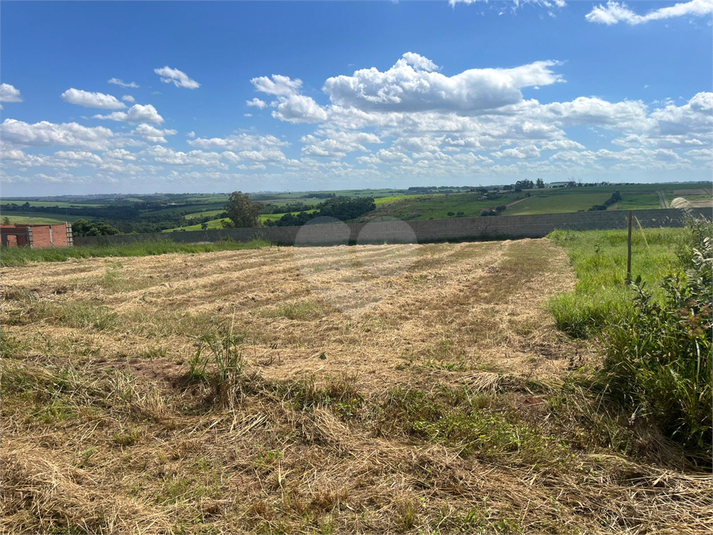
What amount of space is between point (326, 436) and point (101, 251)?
60.7 ft

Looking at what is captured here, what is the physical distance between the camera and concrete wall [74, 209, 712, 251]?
2758 centimetres

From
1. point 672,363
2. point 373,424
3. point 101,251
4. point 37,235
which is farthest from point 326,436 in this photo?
point 37,235

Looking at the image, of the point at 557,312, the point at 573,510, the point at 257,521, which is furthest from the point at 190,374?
the point at 557,312

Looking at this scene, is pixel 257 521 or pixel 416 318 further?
pixel 416 318

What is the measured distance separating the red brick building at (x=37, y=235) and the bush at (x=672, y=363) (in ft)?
103

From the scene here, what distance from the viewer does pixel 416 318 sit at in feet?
23.0

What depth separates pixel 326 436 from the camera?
340cm

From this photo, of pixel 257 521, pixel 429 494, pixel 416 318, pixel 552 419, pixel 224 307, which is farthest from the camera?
pixel 224 307

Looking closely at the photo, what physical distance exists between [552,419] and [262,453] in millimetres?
2183

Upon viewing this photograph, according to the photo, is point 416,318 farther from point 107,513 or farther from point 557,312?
point 107,513

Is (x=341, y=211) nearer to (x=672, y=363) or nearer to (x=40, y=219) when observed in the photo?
(x=40, y=219)

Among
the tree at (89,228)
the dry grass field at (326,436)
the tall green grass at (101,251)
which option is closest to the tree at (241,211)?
the tree at (89,228)

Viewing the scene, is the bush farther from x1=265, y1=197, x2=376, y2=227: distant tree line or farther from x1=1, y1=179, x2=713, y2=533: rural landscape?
x1=265, y1=197, x2=376, y2=227: distant tree line

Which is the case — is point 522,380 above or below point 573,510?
above
